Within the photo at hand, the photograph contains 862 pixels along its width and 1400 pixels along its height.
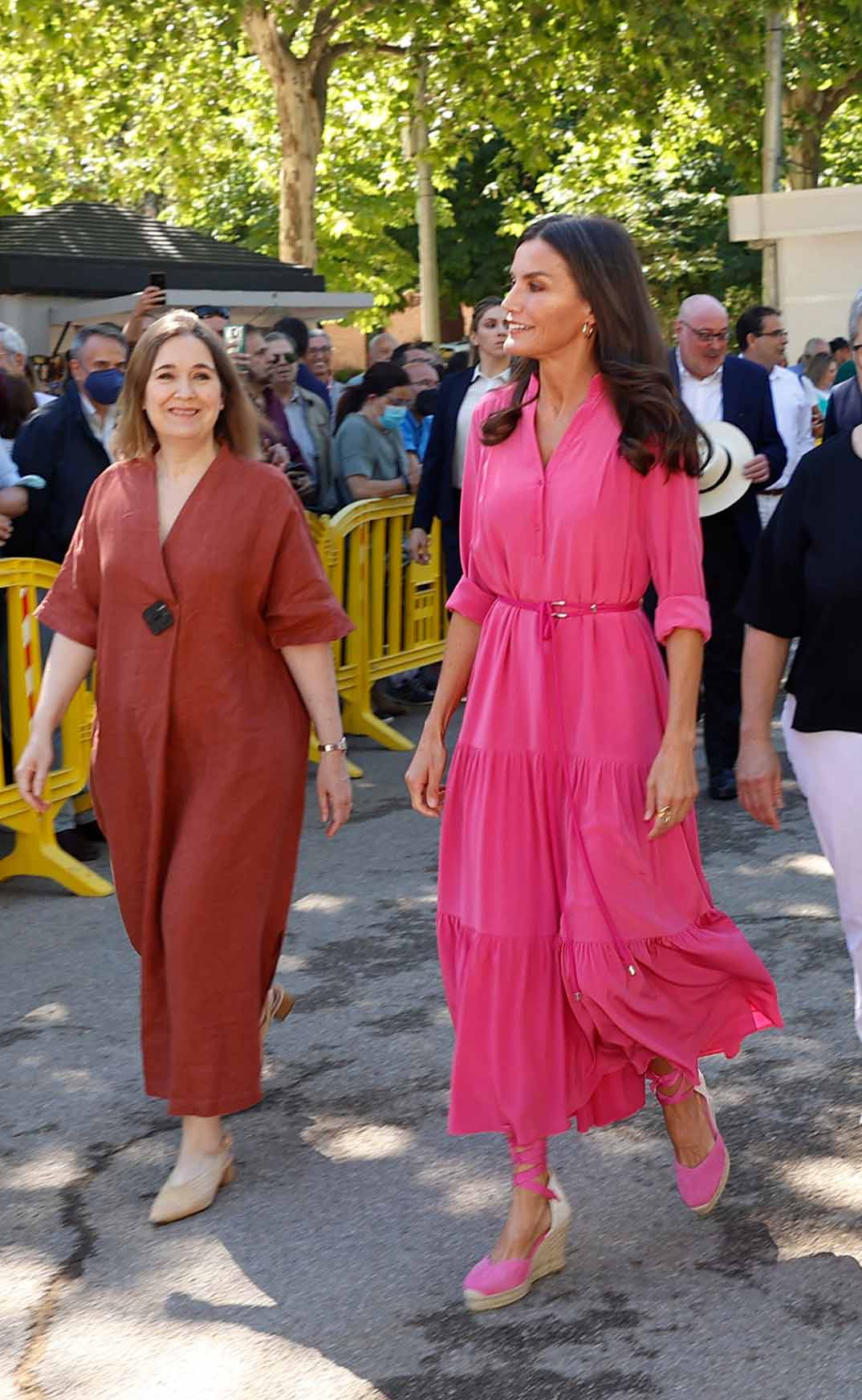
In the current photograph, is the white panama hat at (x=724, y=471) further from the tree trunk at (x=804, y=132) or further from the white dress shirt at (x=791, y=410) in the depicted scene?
the tree trunk at (x=804, y=132)

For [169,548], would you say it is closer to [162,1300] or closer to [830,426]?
[162,1300]

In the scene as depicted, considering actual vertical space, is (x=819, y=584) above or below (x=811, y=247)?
below

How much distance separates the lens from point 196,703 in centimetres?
452

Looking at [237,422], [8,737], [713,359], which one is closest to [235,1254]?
[237,422]

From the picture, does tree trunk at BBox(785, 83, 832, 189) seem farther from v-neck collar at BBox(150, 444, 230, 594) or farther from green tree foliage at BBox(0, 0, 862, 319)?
v-neck collar at BBox(150, 444, 230, 594)

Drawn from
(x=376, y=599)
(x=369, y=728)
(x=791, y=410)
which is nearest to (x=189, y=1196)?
(x=369, y=728)

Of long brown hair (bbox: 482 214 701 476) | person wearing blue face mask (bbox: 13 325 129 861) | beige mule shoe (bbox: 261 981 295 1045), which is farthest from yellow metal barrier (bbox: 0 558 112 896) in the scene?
long brown hair (bbox: 482 214 701 476)

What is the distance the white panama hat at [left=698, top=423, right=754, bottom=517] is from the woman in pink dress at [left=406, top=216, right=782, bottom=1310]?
4162 mm

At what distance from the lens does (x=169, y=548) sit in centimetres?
450

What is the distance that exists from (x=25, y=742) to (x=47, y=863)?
465 millimetres

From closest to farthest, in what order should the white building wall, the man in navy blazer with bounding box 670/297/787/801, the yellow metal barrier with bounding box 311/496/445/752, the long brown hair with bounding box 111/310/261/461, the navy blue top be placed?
the navy blue top < the long brown hair with bounding box 111/310/261/461 < the man in navy blazer with bounding box 670/297/787/801 < the yellow metal barrier with bounding box 311/496/445/752 < the white building wall

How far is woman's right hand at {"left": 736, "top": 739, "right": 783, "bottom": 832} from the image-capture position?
4223mm

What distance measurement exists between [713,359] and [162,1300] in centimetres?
549

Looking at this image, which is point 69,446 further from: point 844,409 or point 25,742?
point 844,409
